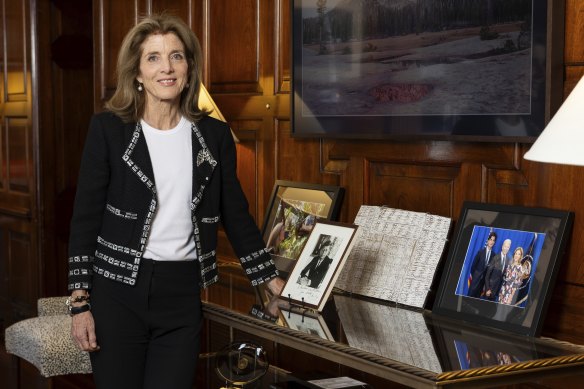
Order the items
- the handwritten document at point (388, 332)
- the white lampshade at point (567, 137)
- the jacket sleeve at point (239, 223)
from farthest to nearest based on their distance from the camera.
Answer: the jacket sleeve at point (239, 223) < the handwritten document at point (388, 332) < the white lampshade at point (567, 137)

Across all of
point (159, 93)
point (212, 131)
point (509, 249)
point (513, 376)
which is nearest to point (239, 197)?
point (212, 131)

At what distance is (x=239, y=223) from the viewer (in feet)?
9.77

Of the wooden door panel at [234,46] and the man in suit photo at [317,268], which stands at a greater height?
the wooden door panel at [234,46]

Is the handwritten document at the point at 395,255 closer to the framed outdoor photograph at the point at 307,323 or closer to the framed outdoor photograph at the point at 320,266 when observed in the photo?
the framed outdoor photograph at the point at 320,266

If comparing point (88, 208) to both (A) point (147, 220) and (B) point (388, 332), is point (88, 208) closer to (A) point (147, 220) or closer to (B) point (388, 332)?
(A) point (147, 220)

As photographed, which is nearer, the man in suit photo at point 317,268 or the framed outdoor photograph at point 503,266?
the framed outdoor photograph at point 503,266

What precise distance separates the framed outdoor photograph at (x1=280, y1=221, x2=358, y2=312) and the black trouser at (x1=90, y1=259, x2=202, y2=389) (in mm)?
357

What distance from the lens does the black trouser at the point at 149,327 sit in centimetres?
274

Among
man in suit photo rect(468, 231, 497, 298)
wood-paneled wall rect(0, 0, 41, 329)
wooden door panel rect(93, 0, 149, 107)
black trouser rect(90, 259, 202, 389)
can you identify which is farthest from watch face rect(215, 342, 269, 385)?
wood-paneled wall rect(0, 0, 41, 329)

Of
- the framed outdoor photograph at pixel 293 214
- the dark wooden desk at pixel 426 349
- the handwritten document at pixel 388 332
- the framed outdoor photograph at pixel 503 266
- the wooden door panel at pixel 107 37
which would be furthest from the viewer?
the wooden door panel at pixel 107 37

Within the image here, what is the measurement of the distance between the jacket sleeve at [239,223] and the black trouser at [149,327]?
23 centimetres

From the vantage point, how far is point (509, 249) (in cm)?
276

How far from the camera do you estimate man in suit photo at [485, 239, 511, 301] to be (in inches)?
108

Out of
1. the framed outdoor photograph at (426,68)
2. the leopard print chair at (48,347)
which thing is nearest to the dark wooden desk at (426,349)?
the framed outdoor photograph at (426,68)
